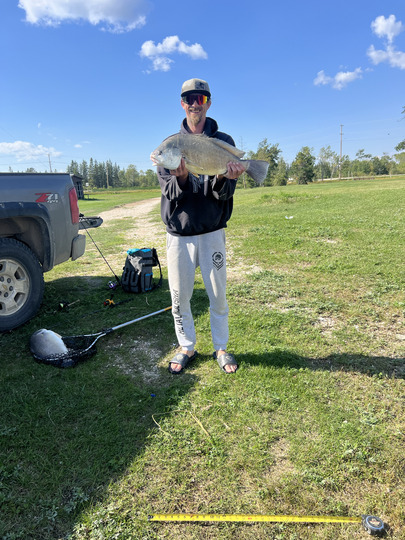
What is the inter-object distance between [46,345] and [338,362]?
9.99 ft

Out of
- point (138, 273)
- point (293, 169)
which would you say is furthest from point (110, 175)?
point (138, 273)

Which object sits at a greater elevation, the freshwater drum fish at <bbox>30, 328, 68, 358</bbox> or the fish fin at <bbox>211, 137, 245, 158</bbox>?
the fish fin at <bbox>211, 137, 245, 158</bbox>

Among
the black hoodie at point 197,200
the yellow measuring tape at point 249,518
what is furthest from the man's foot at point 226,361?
the yellow measuring tape at point 249,518

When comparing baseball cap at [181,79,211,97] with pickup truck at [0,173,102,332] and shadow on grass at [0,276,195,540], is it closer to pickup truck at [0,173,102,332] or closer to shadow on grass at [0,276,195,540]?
pickup truck at [0,173,102,332]

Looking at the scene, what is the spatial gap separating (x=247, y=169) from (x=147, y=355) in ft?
7.25

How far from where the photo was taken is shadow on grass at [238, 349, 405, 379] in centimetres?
324

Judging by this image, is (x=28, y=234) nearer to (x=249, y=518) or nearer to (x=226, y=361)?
(x=226, y=361)

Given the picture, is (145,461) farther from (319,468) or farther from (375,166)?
(375,166)

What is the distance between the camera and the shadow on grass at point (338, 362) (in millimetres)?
3242

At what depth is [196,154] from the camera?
2555mm

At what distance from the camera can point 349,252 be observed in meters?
7.21

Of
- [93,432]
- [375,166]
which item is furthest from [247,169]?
[375,166]

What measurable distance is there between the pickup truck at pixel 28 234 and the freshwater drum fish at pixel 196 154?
7.65 feet

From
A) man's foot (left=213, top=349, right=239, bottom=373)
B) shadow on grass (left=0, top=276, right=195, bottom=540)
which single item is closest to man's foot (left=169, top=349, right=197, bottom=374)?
shadow on grass (left=0, top=276, right=195, bottom=540)
